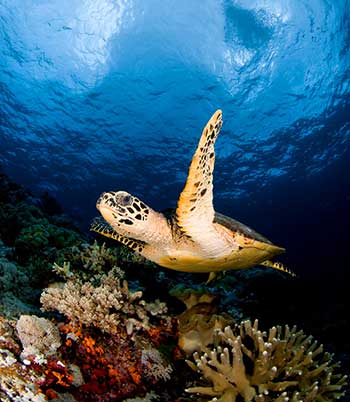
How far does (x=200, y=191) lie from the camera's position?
273 centimetres

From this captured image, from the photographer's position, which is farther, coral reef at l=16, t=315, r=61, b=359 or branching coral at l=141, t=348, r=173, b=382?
branching coral at l=141, t=348, r=173, b=382

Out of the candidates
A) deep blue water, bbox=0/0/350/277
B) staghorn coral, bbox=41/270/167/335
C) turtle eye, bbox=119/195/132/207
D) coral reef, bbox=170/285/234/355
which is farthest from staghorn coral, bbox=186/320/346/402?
deep blue water, bbox=0/0/350/277

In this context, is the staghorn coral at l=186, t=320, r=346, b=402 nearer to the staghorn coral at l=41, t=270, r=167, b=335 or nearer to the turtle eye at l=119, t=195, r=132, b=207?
the staghorn coral at l=41, t=270, r=167, b=335

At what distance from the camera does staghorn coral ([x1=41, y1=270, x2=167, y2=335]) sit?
3018 millimetres

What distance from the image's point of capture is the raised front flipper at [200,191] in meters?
2.58

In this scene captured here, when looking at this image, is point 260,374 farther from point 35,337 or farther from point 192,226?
point 35,337

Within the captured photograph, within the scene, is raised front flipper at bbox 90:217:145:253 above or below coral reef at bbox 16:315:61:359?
above

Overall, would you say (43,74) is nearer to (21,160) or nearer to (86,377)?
(21,160)

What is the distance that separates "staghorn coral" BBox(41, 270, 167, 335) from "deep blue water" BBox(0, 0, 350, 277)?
15.3m

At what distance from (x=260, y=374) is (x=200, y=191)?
5.26 ft

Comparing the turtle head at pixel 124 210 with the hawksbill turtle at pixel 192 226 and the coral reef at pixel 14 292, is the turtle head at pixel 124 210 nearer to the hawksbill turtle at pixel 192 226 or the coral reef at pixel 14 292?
the hawksbill turtle at pixel 192 226

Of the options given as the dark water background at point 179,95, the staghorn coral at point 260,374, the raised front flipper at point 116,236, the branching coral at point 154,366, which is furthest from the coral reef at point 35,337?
the dark water background at point 179,95

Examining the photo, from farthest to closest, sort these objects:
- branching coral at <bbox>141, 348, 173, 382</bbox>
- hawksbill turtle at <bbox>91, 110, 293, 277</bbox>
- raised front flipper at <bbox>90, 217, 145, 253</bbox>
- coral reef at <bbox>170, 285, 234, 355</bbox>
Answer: raised front flipper at <bbox>90, 217, 145, 253</bbox>, coral reef at <bbox>170, 285, 234, 355</bbox>, branching coral at <bbox>141, 348, 173, 382</bbox>, hawksbill turtle at <bbox>91, 110, 293, 277</bbox>

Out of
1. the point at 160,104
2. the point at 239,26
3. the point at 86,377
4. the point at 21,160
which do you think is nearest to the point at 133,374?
the point at 86,377
